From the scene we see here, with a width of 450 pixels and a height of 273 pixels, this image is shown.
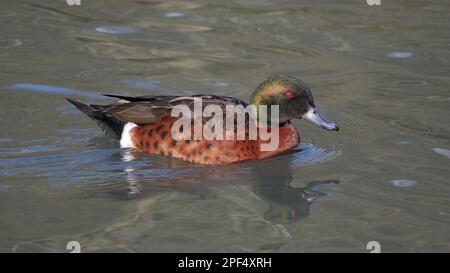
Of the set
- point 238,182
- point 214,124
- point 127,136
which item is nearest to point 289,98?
point 214,124

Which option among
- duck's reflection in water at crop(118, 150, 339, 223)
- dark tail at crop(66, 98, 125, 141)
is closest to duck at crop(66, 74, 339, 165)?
dark tail at crop(66, 98, 125, 141)

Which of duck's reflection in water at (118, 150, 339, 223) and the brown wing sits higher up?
the brown wing

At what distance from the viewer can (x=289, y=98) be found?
7566 millimetres

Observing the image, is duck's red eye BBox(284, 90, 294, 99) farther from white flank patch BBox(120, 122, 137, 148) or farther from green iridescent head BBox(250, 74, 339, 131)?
white flank patch BBox(120, 122, 137, 148)

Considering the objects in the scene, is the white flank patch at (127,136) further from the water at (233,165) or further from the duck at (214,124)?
the water at (233,165)

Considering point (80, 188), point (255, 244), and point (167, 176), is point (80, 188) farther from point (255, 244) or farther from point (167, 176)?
point (255, 244)

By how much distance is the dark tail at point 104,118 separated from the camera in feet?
25.7

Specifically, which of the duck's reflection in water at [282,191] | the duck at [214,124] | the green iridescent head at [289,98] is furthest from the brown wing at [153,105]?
the duck's reflection in water at [282,191]

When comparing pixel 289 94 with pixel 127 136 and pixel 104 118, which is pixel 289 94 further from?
pixel 104 118

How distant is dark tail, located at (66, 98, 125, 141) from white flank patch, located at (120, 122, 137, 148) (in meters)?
0.03

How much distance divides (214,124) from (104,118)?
118 cm

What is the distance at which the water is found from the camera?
19.6ft
